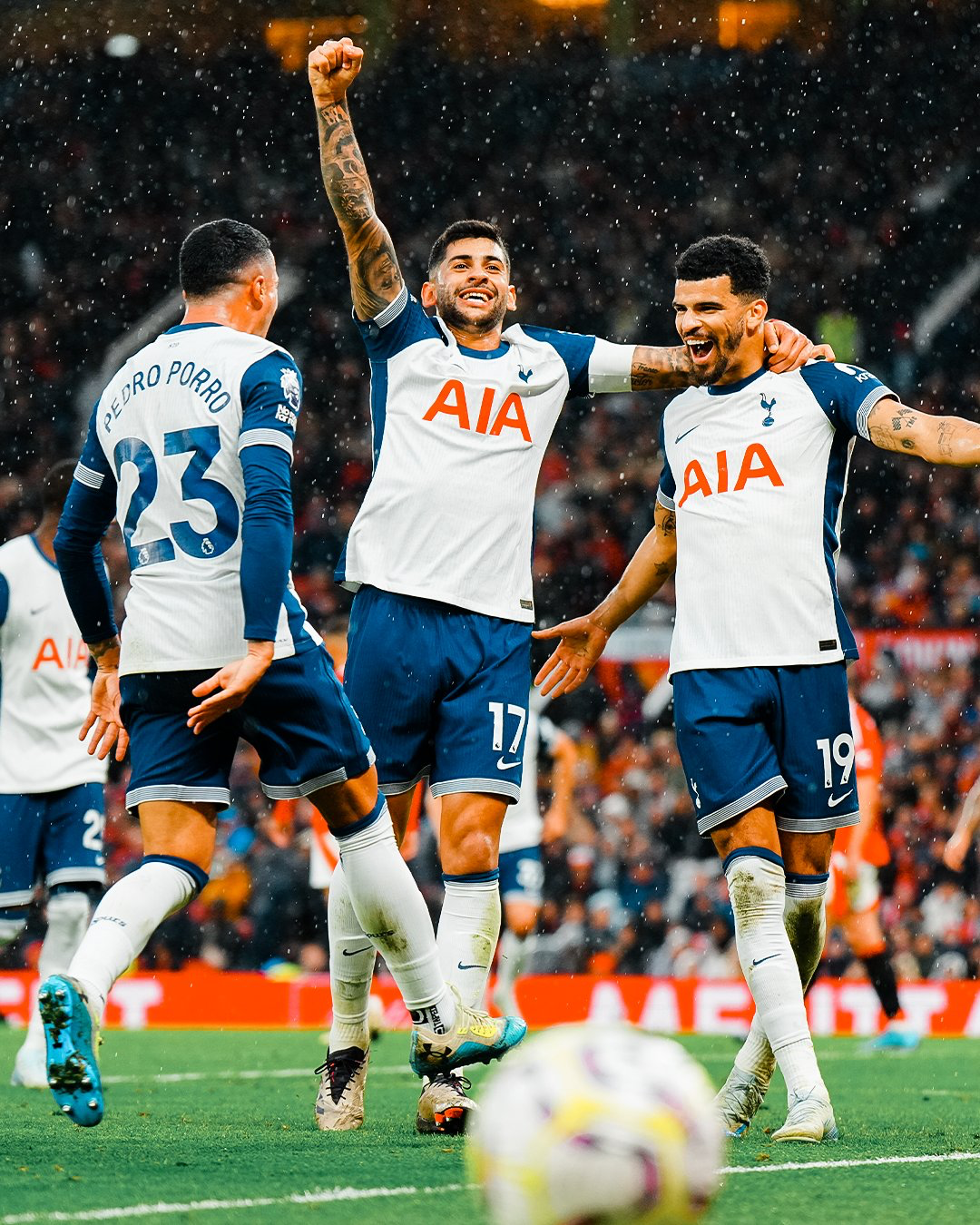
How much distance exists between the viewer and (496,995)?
9.96 metres

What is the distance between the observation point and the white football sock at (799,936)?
16.3 feet

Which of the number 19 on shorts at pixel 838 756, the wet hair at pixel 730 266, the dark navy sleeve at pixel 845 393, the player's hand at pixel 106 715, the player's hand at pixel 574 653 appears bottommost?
the number 19 on shorts at pixel 838 756

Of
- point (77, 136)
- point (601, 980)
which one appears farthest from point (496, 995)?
point (77, 136)

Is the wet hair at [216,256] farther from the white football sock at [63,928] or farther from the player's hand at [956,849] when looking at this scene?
the player's hand at [956,849]

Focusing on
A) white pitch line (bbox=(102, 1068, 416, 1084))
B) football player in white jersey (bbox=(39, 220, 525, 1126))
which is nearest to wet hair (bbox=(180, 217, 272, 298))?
football player in white jersey (bbox=(39, 220, 525, 1126))

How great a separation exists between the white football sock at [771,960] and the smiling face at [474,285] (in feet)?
5.56

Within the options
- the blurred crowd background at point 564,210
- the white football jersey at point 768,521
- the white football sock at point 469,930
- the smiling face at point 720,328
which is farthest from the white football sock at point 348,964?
the blurred crowd background at point 564,210

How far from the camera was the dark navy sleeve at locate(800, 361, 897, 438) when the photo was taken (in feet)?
16.4

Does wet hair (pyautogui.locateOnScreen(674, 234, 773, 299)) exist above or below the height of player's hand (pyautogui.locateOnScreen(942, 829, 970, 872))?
above

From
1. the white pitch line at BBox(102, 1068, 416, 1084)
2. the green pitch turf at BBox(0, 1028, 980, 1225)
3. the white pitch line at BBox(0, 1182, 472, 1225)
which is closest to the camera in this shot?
the white pitch line at BBox(0, 1182, 472, 1225)

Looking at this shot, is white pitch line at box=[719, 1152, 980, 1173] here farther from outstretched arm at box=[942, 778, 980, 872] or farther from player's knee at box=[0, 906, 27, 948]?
outstretched arm at box=[942, 778, 980, 872]

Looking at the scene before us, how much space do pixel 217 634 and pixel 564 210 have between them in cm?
1685

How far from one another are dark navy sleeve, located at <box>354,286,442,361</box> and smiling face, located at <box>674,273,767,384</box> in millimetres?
735

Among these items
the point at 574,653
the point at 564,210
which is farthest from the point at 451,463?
the point at 564,210
